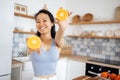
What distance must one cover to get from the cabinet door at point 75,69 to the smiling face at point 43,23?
2.06m

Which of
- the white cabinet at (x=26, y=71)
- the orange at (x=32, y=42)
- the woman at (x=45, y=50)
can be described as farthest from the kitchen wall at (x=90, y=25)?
the orange at (x=32, y=42)

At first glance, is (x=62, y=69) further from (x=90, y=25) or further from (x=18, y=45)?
(x=90, y=25)

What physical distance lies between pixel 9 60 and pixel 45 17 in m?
1.04

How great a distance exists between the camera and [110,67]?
8.45 ft

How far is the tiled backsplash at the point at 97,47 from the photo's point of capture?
10.2 feet

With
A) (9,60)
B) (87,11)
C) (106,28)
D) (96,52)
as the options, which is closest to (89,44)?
(96,52)

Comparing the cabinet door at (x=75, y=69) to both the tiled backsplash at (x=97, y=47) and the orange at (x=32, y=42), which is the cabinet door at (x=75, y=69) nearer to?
the tiled backsplash at (x=97, y=47)

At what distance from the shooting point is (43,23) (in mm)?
1013

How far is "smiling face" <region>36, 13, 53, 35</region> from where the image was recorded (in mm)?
1005

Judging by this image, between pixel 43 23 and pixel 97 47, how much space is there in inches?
100

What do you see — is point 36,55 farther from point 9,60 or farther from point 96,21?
point 96,21

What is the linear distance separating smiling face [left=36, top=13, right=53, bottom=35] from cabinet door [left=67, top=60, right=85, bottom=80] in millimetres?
2062

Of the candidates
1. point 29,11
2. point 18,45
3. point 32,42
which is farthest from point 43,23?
point 29,11

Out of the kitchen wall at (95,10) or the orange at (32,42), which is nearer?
the orange at (32,42)
